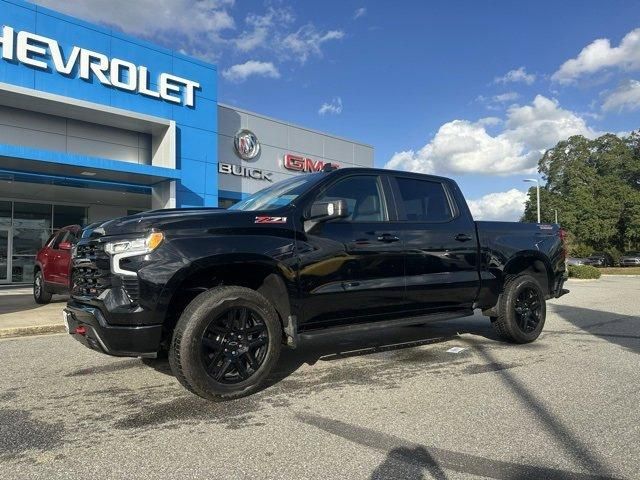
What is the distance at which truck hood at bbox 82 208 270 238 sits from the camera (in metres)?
4.09

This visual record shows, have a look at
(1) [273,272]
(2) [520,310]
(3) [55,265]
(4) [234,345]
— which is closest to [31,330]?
(3) [55,265]

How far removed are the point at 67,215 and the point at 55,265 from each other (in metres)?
10.9

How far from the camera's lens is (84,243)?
4496 millimetres

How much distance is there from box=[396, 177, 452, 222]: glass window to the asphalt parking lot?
1.60 m

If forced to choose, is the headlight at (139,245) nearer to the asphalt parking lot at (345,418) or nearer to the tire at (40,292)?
the asphalt parking lot at (345,418)

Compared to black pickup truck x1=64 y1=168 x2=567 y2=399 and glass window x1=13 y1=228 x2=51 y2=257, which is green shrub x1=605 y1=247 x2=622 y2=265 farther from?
black pickup truck x1=64 y1=168 x2=567 y2=399

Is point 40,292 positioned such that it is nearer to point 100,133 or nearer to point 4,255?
point 100,133

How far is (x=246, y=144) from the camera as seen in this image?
2203 cm

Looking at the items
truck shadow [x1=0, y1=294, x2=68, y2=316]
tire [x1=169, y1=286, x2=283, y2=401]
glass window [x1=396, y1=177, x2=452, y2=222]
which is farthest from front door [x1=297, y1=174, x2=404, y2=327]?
truck shadow [x1=0, y1=294, x2=68, y2=316]

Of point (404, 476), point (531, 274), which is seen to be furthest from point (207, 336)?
point (531, 274)

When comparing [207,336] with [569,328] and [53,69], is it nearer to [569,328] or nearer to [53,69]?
[569,328]

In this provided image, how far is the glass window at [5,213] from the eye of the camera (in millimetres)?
18797

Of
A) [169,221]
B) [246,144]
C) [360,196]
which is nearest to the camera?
[169,221]

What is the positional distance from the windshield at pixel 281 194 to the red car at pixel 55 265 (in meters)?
5.77
